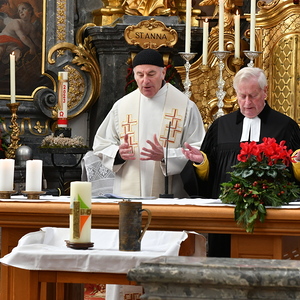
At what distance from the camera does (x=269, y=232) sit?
4.17 m

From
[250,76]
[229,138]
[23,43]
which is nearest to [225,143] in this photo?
A: [229,138]

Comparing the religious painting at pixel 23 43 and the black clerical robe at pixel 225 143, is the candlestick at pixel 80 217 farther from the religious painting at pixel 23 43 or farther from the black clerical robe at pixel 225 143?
the religious painting at pixel 23 43

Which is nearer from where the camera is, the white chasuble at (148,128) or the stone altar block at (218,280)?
the stone altar block at (218,280)

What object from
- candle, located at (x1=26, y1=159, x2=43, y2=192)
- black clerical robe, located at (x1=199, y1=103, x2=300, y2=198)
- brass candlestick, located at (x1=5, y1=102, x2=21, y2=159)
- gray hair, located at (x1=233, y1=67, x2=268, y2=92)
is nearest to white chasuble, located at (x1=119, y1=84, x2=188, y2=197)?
black clerical robe, located at (x1=199, y1=103, x2=300, y2=198)

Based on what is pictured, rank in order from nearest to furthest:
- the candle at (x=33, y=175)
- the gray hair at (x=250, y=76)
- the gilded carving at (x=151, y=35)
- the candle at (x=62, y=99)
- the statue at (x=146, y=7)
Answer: the candle at (x=33, y=175) → the gray hair at (x=250, y=76) → the candle at (x=62, y=99) → the gilded carving at (x=151, y=35) → the statue at (x=146, y=7)

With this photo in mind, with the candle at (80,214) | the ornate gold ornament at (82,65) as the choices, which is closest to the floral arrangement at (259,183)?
the candle at (80,214)

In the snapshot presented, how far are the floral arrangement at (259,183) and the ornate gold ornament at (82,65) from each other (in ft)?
14.2

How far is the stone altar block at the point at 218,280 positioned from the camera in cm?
221

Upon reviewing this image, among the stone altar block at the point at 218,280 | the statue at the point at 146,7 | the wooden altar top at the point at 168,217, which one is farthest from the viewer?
the statue at the point at 146,7

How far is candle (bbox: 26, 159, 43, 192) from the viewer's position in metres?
4.71

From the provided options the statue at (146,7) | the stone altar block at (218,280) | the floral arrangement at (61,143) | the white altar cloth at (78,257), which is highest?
the statue at (146,7)

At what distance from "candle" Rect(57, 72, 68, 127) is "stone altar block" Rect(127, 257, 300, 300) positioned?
561cm

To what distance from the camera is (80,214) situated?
378 centimetres

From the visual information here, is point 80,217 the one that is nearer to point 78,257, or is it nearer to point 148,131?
point 78,257
